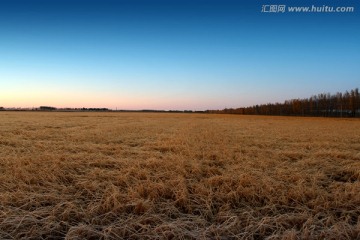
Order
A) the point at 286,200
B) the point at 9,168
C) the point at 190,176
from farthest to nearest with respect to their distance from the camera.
Result: the point at 9,168, the point at 190,176, the point at 286,200

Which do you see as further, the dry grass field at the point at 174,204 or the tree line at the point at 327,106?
the tree line at the point at 327,106

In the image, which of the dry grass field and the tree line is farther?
the tree line

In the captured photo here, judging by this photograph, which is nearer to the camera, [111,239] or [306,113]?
[111,239]

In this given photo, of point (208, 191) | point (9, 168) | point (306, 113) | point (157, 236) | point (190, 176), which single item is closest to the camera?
point (157, 236)

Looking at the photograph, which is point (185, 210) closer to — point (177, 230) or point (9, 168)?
point (177, 230)

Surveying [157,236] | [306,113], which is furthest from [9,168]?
[306,113]

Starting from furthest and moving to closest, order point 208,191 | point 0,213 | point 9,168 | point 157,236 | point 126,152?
point 126,152, point 9,168, point 208,191, point 0,213, point 157,236

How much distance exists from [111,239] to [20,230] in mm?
1316

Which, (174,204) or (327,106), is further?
(327,106)

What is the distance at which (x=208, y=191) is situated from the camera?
470 cm

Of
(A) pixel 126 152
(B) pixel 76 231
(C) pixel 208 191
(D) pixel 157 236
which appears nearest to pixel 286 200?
(C) pixel 208 191

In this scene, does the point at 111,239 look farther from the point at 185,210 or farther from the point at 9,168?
the point at 9,168

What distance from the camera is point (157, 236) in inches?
126

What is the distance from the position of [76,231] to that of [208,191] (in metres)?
2.44
